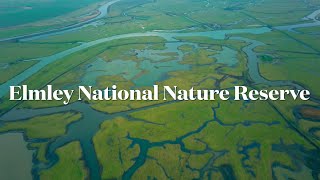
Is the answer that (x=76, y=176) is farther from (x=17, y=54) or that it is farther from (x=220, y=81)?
(x=17, y=54)

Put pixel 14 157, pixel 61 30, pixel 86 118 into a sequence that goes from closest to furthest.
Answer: pixel 14 157
pixel 86 118
pixel 61 30

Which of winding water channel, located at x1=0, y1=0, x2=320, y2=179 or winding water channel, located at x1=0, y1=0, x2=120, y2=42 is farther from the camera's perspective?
winding water channel, located at x1=0, y1=0, x2=120, y2=42

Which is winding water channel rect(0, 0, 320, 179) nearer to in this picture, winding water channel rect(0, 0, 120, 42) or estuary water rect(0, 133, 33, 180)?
estuary water rect(0, 133, 33, 180)

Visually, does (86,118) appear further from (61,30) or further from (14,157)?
(61,30)

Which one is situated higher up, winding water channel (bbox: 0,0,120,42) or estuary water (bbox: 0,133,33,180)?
winding water channel (bbox: 0,0,120,42)

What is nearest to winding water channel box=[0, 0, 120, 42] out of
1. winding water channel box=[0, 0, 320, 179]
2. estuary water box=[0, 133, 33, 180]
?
winding water channel box=[0, 0, 320, 179]

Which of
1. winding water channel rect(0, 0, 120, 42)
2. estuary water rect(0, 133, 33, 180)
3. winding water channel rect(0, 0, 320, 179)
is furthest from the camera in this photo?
winding water channel rect(0, 0, 120, 42)

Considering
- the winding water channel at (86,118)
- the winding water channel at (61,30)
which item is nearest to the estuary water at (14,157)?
the winding water channel at (86,118)

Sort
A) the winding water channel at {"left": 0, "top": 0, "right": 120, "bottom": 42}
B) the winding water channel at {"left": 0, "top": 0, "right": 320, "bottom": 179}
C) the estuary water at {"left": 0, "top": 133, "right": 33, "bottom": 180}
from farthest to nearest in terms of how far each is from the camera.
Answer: the winding water channel at {"left": 0, "top": 0, "right": 120, "bottom": 42} < the winding water channel at {"left": 0, "top": 0, "right": 320, "bottom": 179} < the estuary water at {"left": 0, "top": 133, "right": 33, "bottom": 180}

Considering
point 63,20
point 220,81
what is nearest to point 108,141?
point 220,81

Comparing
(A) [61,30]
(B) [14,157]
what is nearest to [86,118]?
(B) [14,157]

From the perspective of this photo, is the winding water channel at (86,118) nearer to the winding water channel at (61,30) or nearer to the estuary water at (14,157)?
the estuary water at (14,157)
